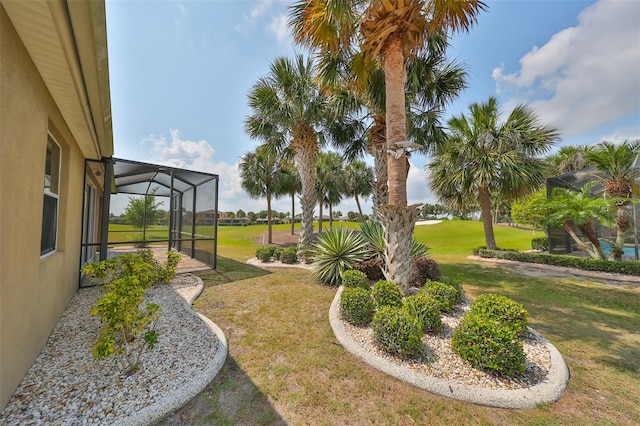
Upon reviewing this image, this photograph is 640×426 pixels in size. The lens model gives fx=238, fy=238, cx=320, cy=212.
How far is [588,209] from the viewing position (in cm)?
736

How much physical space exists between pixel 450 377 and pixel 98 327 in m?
4.91

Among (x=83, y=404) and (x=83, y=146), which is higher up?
(x=83, y=146)

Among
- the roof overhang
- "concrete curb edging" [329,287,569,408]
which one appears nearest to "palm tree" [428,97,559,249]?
"concrete curb edging" [329,287,569,408]

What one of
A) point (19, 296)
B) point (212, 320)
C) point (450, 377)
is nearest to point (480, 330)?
point (450, 377)

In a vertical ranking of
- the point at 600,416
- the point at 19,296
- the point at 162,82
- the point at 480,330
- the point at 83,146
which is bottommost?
the point at 600,416

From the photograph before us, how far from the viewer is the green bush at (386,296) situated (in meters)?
3.94

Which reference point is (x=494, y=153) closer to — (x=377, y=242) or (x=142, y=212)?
(x=377, y=242)

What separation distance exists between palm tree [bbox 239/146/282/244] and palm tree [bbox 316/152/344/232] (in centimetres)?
423

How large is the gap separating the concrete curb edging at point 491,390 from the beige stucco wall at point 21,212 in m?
3.48

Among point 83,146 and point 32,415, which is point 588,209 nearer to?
point 32,415

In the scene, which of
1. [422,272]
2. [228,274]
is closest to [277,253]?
[228,274]

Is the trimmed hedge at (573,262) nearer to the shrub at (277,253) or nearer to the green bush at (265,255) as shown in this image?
the shrub at (277,253)

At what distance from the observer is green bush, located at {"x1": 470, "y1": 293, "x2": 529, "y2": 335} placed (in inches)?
127

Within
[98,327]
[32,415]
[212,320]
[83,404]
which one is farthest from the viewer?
[212,320]
